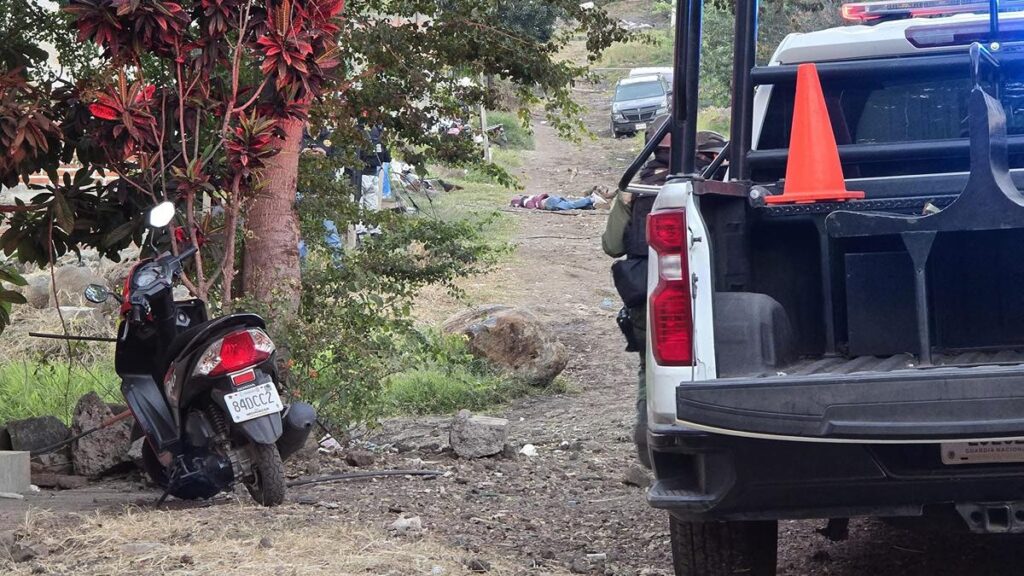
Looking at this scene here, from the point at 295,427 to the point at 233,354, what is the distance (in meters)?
0.49

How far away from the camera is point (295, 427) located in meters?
5.81

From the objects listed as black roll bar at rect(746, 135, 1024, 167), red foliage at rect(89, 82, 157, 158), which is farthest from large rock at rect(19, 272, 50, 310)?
black roll bar at rect(746, 135, 1024, 167)

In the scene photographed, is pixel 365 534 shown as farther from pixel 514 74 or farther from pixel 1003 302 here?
pixel 514 74

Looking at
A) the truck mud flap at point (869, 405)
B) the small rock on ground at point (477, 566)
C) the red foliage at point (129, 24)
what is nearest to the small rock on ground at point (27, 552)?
the small rock on ground at point (477, 566)

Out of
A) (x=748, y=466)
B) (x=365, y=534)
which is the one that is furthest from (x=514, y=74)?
(x=748, y=466)

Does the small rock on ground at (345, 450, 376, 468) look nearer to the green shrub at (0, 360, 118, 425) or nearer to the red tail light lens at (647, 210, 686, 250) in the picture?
the green shrub at (0, 360, 118, 425)

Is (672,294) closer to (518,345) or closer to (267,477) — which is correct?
(267,477)

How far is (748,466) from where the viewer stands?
369 cm

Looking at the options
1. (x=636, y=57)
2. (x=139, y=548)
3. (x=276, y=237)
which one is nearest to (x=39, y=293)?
(x=276, y=237)

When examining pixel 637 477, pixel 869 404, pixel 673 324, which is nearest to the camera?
pixel 869 404

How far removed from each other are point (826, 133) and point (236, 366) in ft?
8.37

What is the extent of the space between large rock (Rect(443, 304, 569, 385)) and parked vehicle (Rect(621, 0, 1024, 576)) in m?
5.35

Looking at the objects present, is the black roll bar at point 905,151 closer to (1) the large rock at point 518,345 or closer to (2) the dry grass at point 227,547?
(2) the dry grass at point 227,547

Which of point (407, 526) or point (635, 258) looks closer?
point (407, 526)
